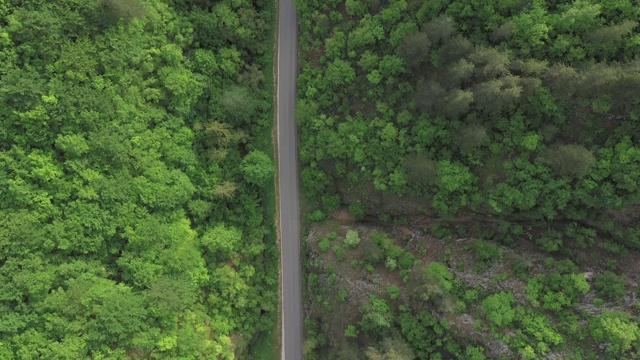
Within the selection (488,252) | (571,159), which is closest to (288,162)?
(488,252)

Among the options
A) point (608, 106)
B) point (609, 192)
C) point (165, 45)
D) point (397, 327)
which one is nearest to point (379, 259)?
point (397, 327)

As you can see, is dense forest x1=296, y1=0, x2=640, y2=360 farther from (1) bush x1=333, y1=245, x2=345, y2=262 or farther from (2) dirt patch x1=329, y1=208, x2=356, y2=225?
(2) dirt patch x1=329, y1=208, x2=356, y2=225

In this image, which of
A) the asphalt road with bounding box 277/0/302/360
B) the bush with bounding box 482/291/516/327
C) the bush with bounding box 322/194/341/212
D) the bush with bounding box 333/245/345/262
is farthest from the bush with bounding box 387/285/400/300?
the asphalt road with bounding box 277/0/302/360

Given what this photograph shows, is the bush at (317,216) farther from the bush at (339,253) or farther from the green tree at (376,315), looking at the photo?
the green tree at (376,315)

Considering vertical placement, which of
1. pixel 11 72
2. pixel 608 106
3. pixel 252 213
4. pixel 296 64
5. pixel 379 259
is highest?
pixel 11 72

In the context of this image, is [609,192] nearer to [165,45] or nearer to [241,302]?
[241,302]

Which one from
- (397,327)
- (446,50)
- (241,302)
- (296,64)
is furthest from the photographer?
(296,64)

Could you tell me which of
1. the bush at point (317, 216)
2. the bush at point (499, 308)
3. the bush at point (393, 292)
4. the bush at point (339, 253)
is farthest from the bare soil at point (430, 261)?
the bush at point (499, 308)
